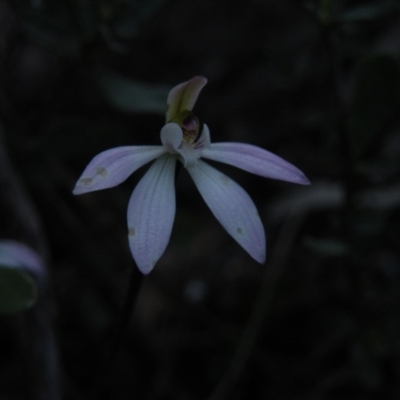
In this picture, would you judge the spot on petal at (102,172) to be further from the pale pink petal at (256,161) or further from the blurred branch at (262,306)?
the blurred branch at (262,306)

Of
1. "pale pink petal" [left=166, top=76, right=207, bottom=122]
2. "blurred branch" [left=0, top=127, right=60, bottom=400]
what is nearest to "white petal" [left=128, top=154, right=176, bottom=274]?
"pale pink petal" [left=166, top=76, right=207, bottom=122]

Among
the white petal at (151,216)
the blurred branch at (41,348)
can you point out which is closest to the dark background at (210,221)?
the blurred branch at (41,348)

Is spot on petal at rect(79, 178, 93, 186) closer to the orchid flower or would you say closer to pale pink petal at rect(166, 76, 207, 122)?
the orchid flower

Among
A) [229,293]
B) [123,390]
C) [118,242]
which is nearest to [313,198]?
[229,293]

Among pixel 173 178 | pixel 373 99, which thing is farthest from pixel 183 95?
pixel 373 99

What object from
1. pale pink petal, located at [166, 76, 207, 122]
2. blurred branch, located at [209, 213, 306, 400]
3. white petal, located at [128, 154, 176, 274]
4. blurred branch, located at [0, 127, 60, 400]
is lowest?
white petal, located at [128, 154, 176, 274]

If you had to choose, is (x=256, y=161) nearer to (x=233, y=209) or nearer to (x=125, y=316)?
(x=233, y=209)
